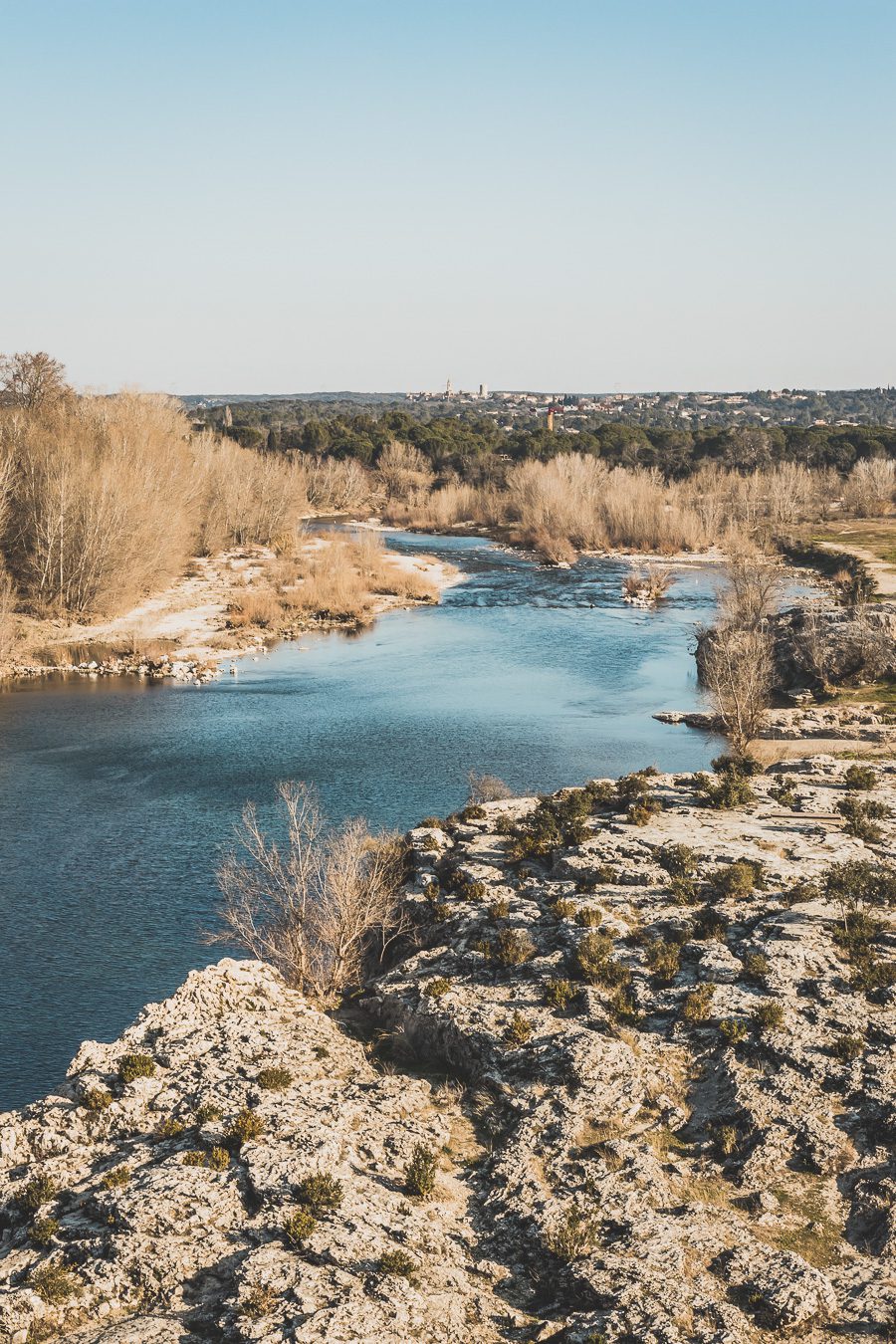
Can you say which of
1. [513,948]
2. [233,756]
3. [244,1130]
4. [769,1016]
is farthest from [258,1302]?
[233,756]

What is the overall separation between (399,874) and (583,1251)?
13.8 meters

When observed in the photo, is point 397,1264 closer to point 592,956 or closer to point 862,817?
point 592,956

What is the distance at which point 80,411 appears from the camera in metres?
79.4

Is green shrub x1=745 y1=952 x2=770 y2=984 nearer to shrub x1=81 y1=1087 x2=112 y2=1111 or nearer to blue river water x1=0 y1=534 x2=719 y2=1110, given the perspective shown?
shrub x1=81 y1=1087 x2=112 y2=1111

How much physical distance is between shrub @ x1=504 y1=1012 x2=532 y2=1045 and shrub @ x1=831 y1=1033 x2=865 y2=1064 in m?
5.71

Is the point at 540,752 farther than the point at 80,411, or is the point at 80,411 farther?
the point at 80,411

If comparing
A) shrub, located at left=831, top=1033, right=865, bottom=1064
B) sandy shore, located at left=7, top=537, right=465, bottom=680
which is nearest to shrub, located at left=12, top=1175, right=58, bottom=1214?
shrub, located at left=831, top=1033, right=865, bottom=1064

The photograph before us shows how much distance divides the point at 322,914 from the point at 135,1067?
753cm

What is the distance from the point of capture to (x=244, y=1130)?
62.3 feet

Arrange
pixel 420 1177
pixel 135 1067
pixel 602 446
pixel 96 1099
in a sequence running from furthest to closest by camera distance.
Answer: pixel 602 446 → pixel 135 1067 → pixel 96 1099 → pixel 420 1177

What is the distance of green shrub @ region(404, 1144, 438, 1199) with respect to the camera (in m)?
18.7

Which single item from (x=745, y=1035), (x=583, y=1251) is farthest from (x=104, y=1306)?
(x=745, y=1035)

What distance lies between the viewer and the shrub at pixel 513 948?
84.8 feet

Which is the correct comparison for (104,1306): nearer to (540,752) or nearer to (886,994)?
(886,994)
